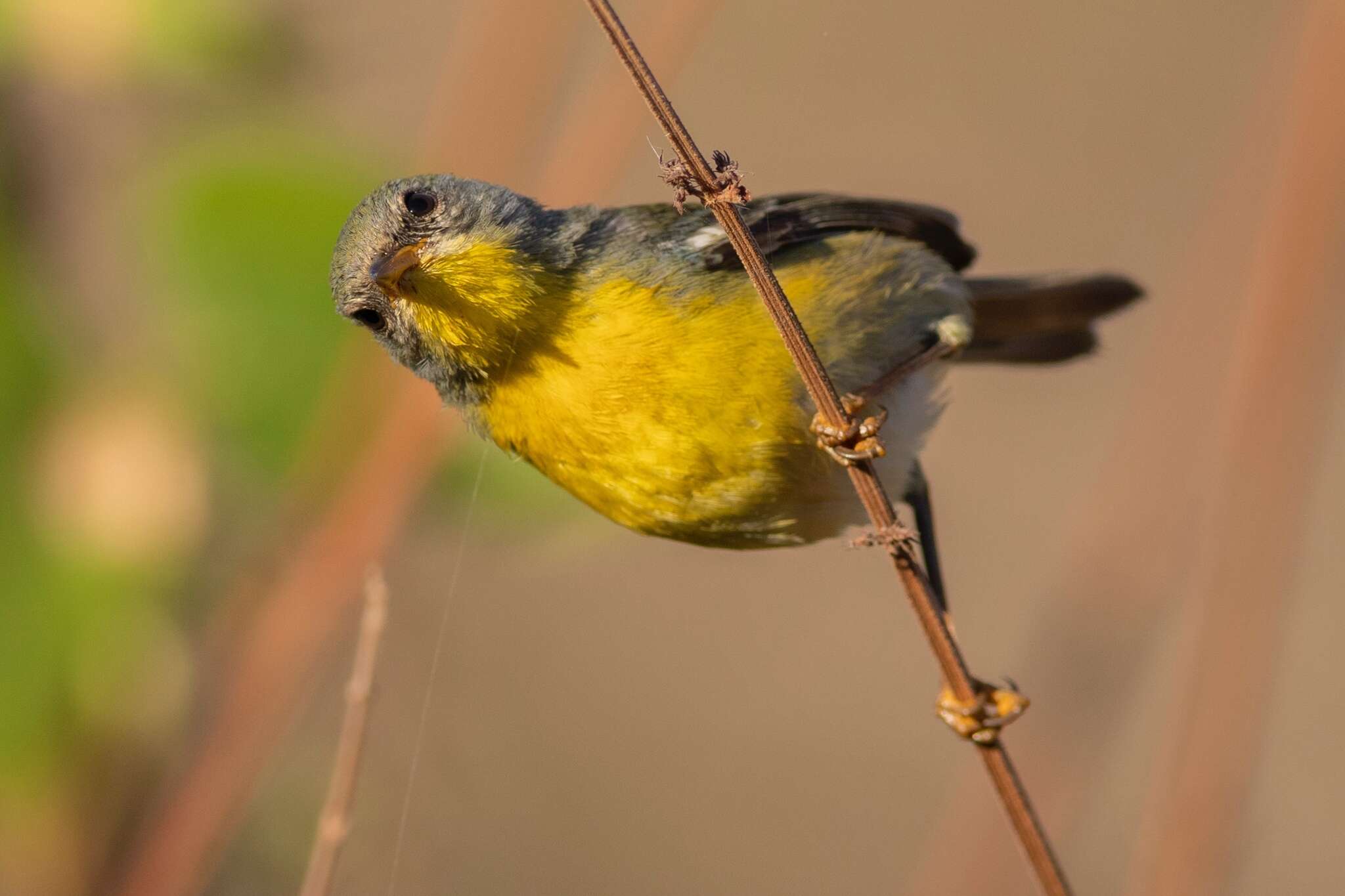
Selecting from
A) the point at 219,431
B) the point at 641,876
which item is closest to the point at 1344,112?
the point at 219,431

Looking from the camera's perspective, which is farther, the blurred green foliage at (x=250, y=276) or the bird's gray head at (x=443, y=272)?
the blurred green foliage at (x=250, y=276)

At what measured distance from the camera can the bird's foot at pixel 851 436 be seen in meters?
2.04

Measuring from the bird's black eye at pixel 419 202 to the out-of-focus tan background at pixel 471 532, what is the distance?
0.65ft

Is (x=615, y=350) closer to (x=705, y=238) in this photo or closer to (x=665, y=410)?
(x=665, y=410)

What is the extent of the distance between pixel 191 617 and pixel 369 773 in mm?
636

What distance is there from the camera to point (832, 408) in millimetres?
1869

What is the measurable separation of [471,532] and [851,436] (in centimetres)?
114

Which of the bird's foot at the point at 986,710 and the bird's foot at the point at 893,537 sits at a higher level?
the bird's foot at the point at 893,537

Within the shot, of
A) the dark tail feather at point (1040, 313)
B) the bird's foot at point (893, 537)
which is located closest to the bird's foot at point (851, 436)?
the bird's foot at point (893, 537)

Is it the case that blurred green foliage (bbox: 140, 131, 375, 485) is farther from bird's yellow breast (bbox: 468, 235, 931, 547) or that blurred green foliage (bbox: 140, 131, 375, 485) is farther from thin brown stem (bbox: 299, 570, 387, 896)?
thin brown stem (bbox: 299, 570, 387, 896)

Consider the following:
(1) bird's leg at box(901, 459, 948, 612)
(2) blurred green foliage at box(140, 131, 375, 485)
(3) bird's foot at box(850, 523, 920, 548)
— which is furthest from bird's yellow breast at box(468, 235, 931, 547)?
(1) bird's leg at box(901, 459, 948, 612)

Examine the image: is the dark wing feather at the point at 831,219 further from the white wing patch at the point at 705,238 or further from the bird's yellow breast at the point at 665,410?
the bird's yellow breast at the point at 665,410

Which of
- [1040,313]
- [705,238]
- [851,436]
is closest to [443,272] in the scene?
[705,238]

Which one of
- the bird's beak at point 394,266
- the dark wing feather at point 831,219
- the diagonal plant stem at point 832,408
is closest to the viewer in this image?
the diagonal plant stem at point 832,408
